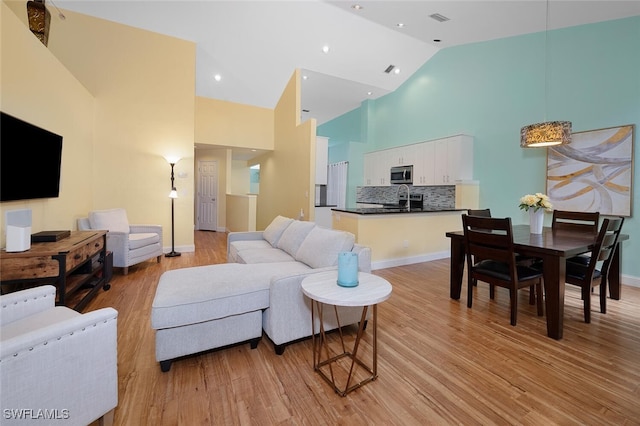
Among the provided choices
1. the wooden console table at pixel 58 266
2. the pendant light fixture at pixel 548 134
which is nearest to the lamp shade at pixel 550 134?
the pendant light fixture at pixel 548 134

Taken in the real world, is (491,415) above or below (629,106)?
below

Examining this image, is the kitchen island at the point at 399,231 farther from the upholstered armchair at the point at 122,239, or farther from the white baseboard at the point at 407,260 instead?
the upholstered armchair at the point at 122,239

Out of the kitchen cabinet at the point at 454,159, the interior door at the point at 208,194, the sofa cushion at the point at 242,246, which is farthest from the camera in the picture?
the interior door at the point at 208,194

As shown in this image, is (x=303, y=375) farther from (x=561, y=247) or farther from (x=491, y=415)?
(x=561, y=247)

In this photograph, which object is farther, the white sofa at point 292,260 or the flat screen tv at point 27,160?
the flat screen tv at point 27,160

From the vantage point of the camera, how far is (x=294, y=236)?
11.0 feet

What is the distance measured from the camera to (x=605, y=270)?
2.77 metres

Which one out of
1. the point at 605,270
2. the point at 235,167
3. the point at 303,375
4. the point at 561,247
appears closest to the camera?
the point at 303,375

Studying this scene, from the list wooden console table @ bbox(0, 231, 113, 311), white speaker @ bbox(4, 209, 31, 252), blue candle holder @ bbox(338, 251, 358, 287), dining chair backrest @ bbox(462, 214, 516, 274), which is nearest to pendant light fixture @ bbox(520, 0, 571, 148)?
dining chair backrest @ bbox(462, 214, 516, 274)

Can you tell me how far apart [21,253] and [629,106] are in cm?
675

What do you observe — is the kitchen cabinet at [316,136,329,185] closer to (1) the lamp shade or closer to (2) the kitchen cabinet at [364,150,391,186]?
(2) the kitchen cabinet at [364,150,391,186]

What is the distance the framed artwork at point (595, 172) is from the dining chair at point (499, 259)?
219 centimetres

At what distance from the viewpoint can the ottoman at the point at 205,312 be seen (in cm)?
179

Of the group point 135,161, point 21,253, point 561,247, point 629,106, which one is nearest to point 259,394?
point 21,253
